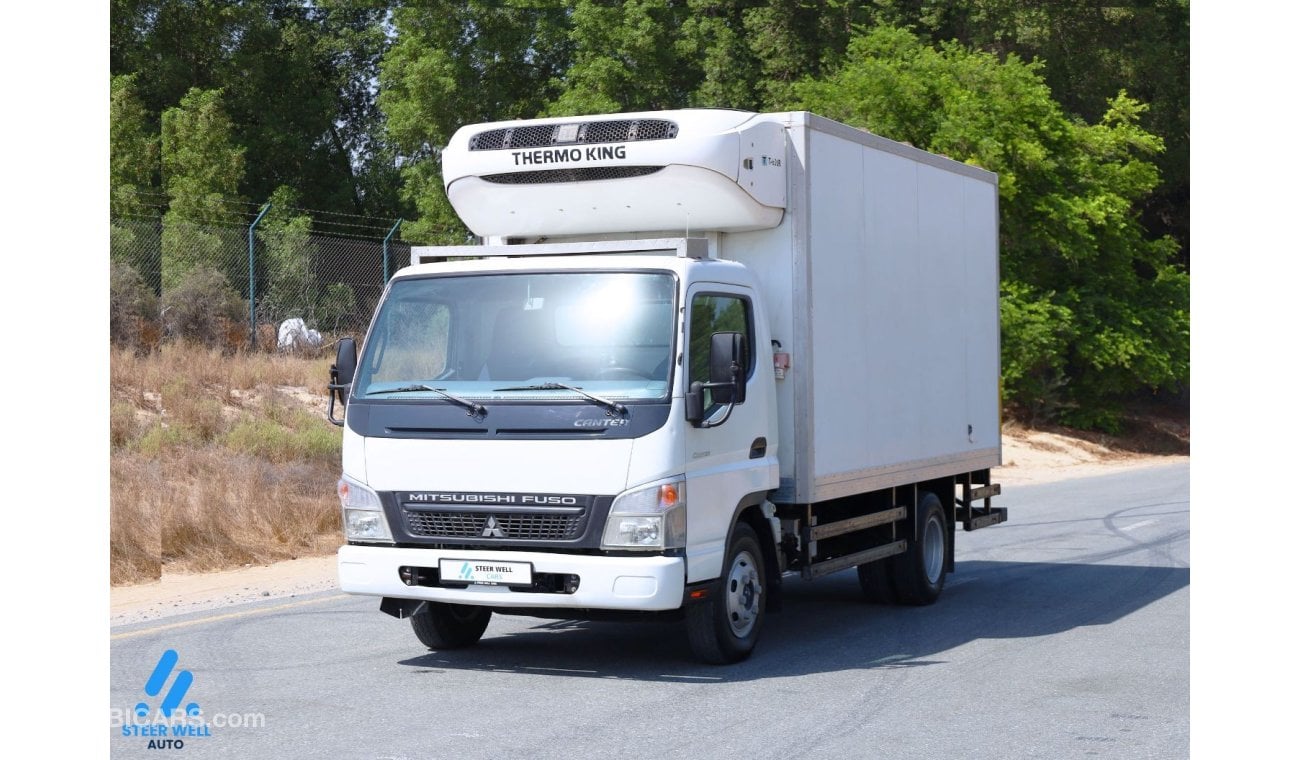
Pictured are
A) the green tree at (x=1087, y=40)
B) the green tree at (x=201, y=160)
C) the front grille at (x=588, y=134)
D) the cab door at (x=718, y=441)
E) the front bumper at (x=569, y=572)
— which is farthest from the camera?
the green tree at (x=1087, y=40)

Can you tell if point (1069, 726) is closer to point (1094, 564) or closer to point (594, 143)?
point (594, 143)

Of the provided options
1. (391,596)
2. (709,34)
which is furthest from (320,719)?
(709,34)

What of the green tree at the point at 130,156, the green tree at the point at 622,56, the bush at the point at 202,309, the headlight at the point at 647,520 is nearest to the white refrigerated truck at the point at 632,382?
the headlight at the point at 647,520

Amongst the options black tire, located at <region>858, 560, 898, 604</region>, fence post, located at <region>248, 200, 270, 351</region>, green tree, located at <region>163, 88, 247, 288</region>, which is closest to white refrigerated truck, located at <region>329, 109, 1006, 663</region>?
black tire, located at <region>858, 560, 898, 604</region>

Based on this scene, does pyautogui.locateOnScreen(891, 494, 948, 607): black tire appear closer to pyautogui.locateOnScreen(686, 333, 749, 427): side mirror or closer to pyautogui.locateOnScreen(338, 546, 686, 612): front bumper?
pyautogui.locateOnScreen(686, 333, 749, 427): side mirror

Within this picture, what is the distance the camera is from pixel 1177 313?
3694 cm

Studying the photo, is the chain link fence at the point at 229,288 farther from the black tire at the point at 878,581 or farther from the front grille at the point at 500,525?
the front grille at the point at 500,525

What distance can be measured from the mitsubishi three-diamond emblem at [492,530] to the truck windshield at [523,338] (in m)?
0.70

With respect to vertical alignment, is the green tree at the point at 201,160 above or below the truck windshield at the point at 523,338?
above

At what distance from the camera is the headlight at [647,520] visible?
26.8 ft

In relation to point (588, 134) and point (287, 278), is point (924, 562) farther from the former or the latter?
point (287, 278)

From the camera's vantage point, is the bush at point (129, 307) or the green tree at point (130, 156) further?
the green tree at point (130, 156)

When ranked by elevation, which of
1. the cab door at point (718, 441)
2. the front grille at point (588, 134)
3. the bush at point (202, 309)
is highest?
the front grille at point (588, 134)

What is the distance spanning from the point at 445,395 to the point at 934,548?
506 centimetres
